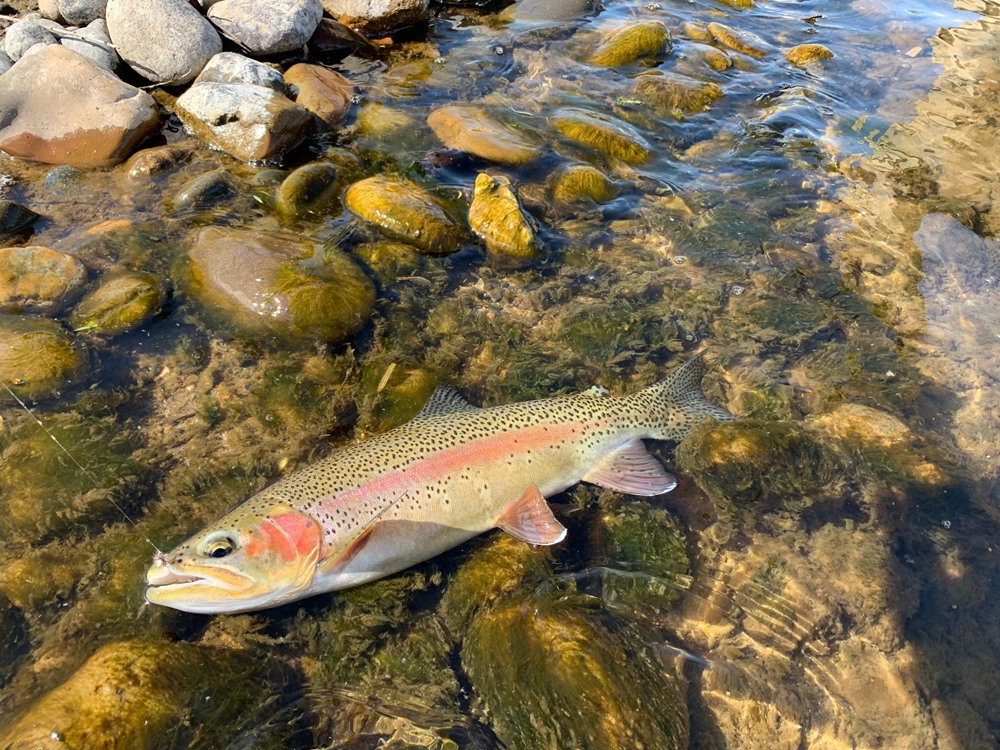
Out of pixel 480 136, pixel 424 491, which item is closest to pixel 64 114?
pixel 480 136

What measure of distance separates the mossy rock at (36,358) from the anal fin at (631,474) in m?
4.24

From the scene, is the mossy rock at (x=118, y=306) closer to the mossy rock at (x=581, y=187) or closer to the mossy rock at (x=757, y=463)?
the mossy rock at (x=581, y=187)

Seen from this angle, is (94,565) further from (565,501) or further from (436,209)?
A: (436,209)

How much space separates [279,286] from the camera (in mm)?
5746

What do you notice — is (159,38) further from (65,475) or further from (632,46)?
(632,46)

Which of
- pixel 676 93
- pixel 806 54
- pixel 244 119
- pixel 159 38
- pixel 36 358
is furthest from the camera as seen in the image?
pixel 806 54

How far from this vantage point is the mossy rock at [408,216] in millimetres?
6773

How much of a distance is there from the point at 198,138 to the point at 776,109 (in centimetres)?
857

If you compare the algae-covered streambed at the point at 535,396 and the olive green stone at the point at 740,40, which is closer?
the algae-covered streambed at the point at 535,396

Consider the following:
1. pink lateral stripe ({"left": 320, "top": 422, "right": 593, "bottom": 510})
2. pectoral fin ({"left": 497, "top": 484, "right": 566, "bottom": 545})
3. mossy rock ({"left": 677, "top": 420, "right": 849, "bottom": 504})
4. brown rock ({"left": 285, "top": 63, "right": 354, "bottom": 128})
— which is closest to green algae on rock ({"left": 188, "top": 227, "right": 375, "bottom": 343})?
pink lateral stripe ({"left": 320, "top": 422, "right": 593, "bottom": 510})

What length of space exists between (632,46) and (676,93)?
69.5 inches

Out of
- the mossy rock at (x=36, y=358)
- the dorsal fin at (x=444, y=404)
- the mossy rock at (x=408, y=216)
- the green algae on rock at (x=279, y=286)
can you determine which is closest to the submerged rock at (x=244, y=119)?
the mossy rock at (x=408, y=216)

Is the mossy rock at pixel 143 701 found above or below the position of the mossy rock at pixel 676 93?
below

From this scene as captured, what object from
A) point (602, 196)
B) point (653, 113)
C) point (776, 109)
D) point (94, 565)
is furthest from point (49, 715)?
point (776, 109)
